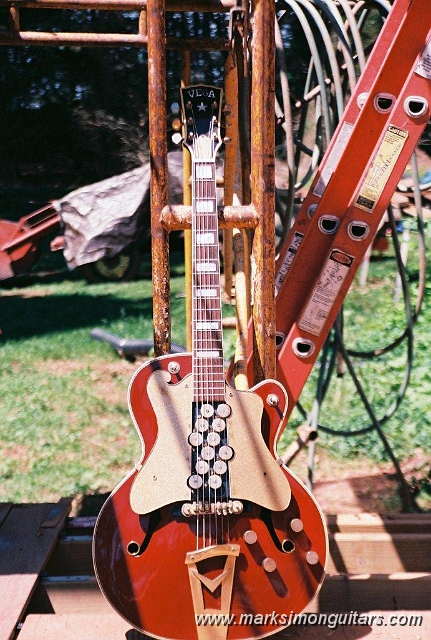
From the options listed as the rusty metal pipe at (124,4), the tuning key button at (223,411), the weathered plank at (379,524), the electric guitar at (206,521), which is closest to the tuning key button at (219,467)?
the electric guitar at (206,521)

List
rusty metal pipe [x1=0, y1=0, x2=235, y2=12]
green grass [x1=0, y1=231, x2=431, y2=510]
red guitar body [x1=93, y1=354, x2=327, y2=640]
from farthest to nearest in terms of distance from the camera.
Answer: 1. green grass [x1=0, y1=231, x2=431, y2=510]
2. rusty metal pipe [x1=0, y1=0, x2=235, y2=12]
3. red guitar body [x1=93, y1=354, x2=327, y2=640]

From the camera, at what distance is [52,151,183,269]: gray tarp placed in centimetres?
795

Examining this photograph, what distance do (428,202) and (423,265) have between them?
665 centimetres

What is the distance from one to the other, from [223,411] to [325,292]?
0.61 m

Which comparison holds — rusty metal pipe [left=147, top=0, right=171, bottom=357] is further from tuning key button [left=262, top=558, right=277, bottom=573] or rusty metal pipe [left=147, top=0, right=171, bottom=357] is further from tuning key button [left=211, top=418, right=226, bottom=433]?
tuning key button [left=262, top=558, right=277, bottom=573]

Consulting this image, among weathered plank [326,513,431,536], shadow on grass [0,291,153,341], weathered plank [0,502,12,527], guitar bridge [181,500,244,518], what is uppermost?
guitar bridge [181,500,244,518]

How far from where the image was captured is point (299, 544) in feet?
5.77

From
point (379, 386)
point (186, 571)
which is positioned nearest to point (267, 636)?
point (186, 571)

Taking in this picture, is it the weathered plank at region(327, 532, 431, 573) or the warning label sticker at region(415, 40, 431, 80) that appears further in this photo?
the weathered plank at region(327, 532, 431, 573)

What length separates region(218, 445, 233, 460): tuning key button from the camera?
1.73 meters

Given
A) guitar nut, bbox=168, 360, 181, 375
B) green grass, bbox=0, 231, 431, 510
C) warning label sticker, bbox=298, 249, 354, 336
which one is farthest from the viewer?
green grass, bbox=0, 231, 431, 510

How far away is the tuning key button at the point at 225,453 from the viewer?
173cm

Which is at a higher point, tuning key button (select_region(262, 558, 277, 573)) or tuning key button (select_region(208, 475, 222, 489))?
tuning key button (select_region(208, 475, 222, 489))

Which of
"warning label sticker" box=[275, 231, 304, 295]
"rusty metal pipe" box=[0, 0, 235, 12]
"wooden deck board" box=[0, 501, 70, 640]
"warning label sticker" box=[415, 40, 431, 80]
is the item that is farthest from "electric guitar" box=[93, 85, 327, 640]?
"rusty metal pipe" box=[0, 0, 235, 12]
